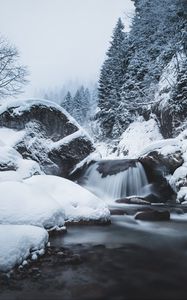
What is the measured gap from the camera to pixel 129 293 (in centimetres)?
378

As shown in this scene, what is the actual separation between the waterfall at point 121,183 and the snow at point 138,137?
24.8 ft

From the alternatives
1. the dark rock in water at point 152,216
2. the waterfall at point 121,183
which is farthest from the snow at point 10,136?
the dark rock in water at point 152,216

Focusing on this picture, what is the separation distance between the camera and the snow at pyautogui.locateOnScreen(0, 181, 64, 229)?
6031mm

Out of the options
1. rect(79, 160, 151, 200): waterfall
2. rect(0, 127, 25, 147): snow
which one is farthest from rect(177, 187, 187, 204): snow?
rect(0, 127, 25, 147): snow

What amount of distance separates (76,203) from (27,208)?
202 cm

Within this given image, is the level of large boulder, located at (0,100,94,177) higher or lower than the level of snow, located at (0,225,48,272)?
higher

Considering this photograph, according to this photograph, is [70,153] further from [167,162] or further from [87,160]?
[167,162]

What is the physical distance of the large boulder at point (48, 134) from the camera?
16.1m

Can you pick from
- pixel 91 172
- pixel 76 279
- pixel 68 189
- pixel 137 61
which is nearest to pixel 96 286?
pixel 76 279

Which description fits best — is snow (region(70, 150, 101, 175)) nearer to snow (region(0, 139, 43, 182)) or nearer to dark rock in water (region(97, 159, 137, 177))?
dark rock in water (region(97, 159, 137, 177))

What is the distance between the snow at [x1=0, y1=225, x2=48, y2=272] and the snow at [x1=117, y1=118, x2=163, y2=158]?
62.7 feet

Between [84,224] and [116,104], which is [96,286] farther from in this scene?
[116,104]

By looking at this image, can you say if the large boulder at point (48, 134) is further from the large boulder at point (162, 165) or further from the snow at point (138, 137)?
the snow at point (138, 137)

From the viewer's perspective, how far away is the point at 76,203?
8.04 m
